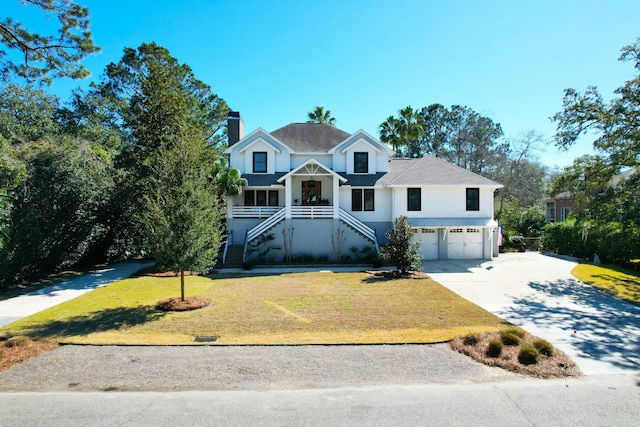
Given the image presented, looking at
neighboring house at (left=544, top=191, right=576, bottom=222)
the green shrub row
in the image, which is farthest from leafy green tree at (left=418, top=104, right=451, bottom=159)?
the green shrub row

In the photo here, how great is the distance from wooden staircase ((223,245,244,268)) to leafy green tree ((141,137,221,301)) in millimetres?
9509

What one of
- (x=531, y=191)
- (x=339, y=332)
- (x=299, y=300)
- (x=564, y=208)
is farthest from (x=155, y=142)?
(x=531, y=191)

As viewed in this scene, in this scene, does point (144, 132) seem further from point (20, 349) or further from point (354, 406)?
point (354, 406)

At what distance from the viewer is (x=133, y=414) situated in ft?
18.5

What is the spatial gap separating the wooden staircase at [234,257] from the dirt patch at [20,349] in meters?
13.2

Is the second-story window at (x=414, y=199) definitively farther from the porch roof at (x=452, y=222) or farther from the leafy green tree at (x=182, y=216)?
the leafy green tree at (x=182, y=216)

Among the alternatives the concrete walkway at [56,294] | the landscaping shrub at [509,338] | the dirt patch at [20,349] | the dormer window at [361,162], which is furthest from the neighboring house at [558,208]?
the dirt patch at [20,349]

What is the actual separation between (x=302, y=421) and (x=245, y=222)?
20.5 meters

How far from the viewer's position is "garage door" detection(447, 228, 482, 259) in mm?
25062

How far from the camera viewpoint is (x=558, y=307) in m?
12.9

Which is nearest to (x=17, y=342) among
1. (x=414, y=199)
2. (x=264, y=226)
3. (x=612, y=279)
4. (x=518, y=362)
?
(x=518, y=362)

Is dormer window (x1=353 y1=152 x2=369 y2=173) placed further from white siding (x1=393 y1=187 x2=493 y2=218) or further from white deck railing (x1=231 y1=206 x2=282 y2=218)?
white deck railing (x1=231 y1=206 x2=282 y2=218)

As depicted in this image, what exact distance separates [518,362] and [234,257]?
718 inches

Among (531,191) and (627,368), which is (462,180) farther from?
(531,191)
